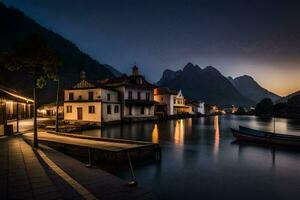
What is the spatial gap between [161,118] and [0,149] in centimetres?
5536

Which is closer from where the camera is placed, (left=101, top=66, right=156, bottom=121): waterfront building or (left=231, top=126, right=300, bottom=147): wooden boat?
(left=231, top=126, right=300, bottom=147): wooden boat

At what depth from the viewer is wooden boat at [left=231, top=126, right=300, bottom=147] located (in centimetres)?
2821

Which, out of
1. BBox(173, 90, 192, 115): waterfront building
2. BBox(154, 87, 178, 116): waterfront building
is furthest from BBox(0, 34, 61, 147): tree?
BBox(173, 90, 192, 115): waterfront building

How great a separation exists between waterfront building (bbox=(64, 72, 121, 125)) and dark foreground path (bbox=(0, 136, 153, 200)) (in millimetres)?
32829

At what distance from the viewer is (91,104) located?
46531 millimetres

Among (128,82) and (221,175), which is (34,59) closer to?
(221,175)

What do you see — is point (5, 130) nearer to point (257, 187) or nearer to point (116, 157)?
point (116, 157)

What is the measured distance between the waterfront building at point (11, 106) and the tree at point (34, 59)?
7.25 metres

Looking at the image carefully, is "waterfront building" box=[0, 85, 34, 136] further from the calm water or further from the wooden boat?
the wooden boat

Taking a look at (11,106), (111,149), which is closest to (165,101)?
(11,106)

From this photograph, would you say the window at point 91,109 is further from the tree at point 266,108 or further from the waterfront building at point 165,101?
the tree at point 266,108

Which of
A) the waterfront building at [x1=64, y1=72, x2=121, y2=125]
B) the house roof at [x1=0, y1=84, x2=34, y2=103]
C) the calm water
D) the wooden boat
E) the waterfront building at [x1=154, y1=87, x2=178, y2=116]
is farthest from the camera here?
the waterfront building at [x1=154, y1=87, x2=178, y2=116]

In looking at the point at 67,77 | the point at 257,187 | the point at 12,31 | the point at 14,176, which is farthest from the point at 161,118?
the point at 12,31

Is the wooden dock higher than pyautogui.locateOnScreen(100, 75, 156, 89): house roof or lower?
lower
